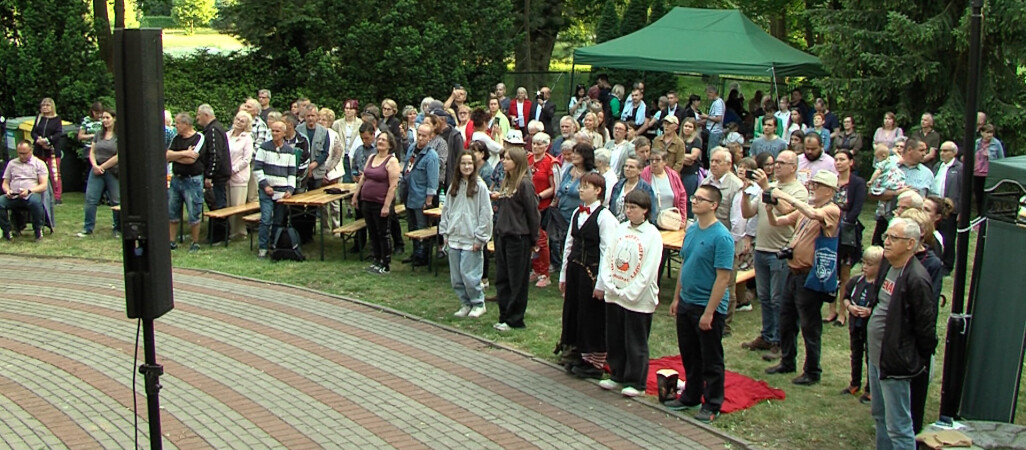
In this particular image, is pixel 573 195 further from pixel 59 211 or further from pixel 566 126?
pixel 59 211

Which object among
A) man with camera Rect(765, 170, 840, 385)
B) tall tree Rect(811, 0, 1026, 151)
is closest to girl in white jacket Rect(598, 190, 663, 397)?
man with camera Rect(765, 170, 840, 385)

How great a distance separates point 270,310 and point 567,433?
4.68 metres

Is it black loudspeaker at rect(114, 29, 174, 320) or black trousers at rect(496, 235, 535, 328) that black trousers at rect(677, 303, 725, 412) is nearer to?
black trousers at rect(496, 235, 535, 328)

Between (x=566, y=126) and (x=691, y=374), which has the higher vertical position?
Answer: (x=566, y=126)

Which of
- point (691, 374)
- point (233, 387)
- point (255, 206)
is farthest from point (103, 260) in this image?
point (691, 374)

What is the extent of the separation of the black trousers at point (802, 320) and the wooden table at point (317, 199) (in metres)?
6.56

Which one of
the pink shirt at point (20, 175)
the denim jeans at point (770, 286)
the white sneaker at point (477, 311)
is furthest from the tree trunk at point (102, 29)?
the denim jeans at point (770, 286)

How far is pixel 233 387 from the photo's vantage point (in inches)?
358

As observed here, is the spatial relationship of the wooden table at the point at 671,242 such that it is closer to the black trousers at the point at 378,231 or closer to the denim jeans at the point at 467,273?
the denim jeans at the point at 467,273

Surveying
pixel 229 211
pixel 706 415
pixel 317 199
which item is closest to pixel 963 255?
pixel 706 415

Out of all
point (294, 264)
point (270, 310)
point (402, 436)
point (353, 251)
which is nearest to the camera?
point (402, 436)

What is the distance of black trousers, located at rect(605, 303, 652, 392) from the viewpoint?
28.9 feet

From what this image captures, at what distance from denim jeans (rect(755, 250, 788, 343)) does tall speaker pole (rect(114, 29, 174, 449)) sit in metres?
A: 5.86

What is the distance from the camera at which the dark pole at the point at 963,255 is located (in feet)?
24.1
